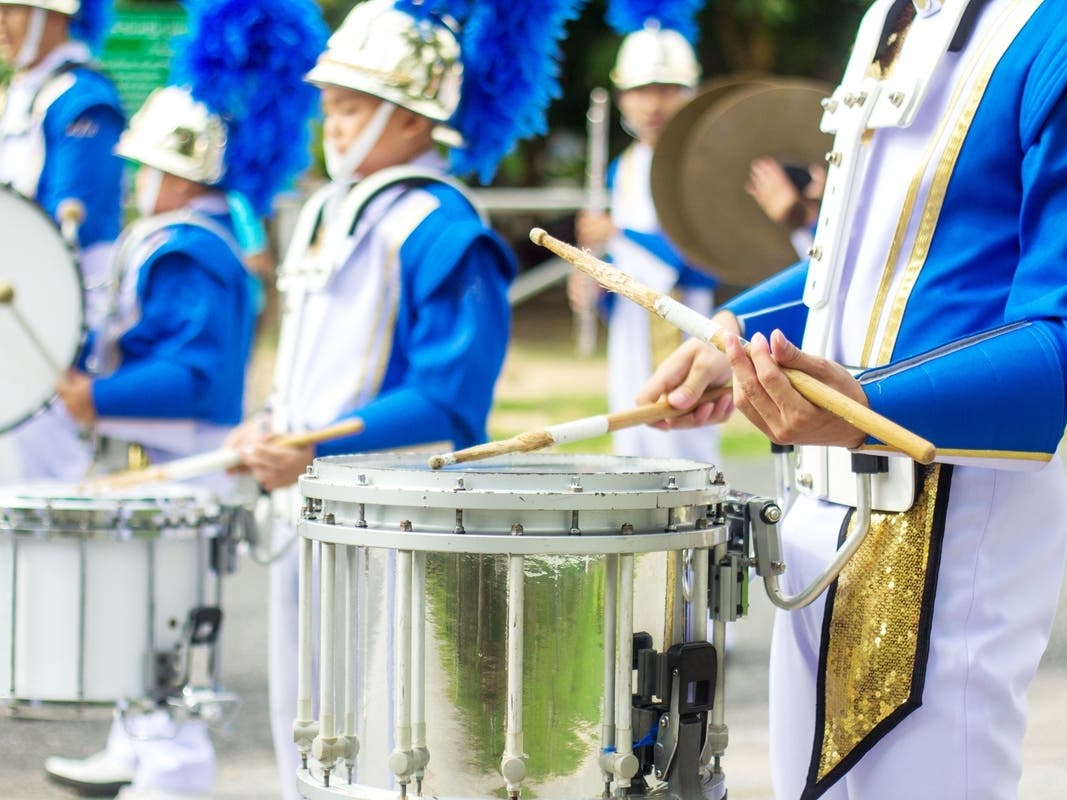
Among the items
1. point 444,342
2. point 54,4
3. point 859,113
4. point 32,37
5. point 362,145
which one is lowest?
point 444,342

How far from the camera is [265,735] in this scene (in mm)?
5258

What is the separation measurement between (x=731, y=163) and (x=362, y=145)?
6.25 feet

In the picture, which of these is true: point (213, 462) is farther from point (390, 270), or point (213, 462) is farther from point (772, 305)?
point (772, 305)

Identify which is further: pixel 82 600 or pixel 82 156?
pixel 82 156

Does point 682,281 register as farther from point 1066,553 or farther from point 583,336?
point 583,336

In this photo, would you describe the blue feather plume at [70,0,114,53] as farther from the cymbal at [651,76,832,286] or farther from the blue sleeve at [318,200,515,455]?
the blue sleeve at [318,200,515,455]

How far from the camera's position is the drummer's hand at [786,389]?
1907 millimetres

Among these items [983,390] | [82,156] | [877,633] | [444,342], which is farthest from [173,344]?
[983,390]

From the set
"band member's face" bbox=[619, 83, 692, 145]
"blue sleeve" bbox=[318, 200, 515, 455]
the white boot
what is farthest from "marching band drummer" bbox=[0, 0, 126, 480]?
"band member's face" bbox=[619, 83, 692, 145]

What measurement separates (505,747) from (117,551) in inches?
72.3

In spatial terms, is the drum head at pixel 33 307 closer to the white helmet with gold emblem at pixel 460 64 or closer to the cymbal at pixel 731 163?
the white helmet with gold emblem at pixel 460 64

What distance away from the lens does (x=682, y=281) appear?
21.9 feet

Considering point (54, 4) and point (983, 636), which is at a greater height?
point (54, 4)

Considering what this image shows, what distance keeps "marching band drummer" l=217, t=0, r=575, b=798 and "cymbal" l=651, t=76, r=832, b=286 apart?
1.51m
